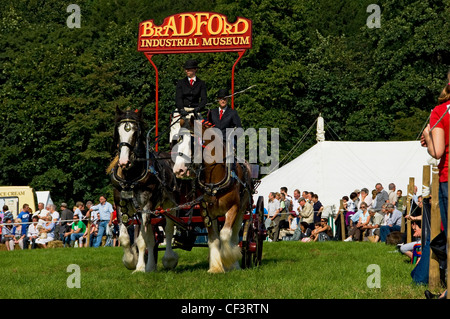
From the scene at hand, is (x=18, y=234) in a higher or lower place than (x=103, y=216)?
lower

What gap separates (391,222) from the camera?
19.3m

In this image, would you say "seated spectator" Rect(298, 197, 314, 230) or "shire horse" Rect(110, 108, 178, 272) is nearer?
"shire horse" Rect(110, 108, 178, 272)

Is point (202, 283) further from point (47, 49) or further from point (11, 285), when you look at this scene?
point (47, 49)

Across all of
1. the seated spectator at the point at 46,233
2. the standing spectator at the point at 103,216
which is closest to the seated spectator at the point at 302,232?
the standing spectator at the point at 103,216

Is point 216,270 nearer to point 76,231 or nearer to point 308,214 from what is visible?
point 308,214

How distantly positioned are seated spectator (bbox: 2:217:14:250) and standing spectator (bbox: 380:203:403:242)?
11.7 metres

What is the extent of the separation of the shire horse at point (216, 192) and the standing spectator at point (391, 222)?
7.70m

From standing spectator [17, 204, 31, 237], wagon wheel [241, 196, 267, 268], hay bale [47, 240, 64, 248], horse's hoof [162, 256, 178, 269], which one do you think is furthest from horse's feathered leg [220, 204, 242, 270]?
standing spectator [17, 204, 31, 237]

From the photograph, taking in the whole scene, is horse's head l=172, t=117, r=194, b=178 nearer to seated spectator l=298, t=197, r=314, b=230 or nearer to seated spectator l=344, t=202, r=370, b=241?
seated spectator l=344, t=202, r=370, b=241

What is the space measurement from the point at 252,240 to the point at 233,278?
2277 mm

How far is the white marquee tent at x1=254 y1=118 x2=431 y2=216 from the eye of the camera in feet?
89.2

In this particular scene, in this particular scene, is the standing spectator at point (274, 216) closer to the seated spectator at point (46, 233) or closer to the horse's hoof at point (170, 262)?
the seated spectator at point (46, 233)

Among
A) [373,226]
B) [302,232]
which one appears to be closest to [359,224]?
[373,226]

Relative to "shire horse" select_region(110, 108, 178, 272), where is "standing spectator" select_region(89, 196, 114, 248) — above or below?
below
